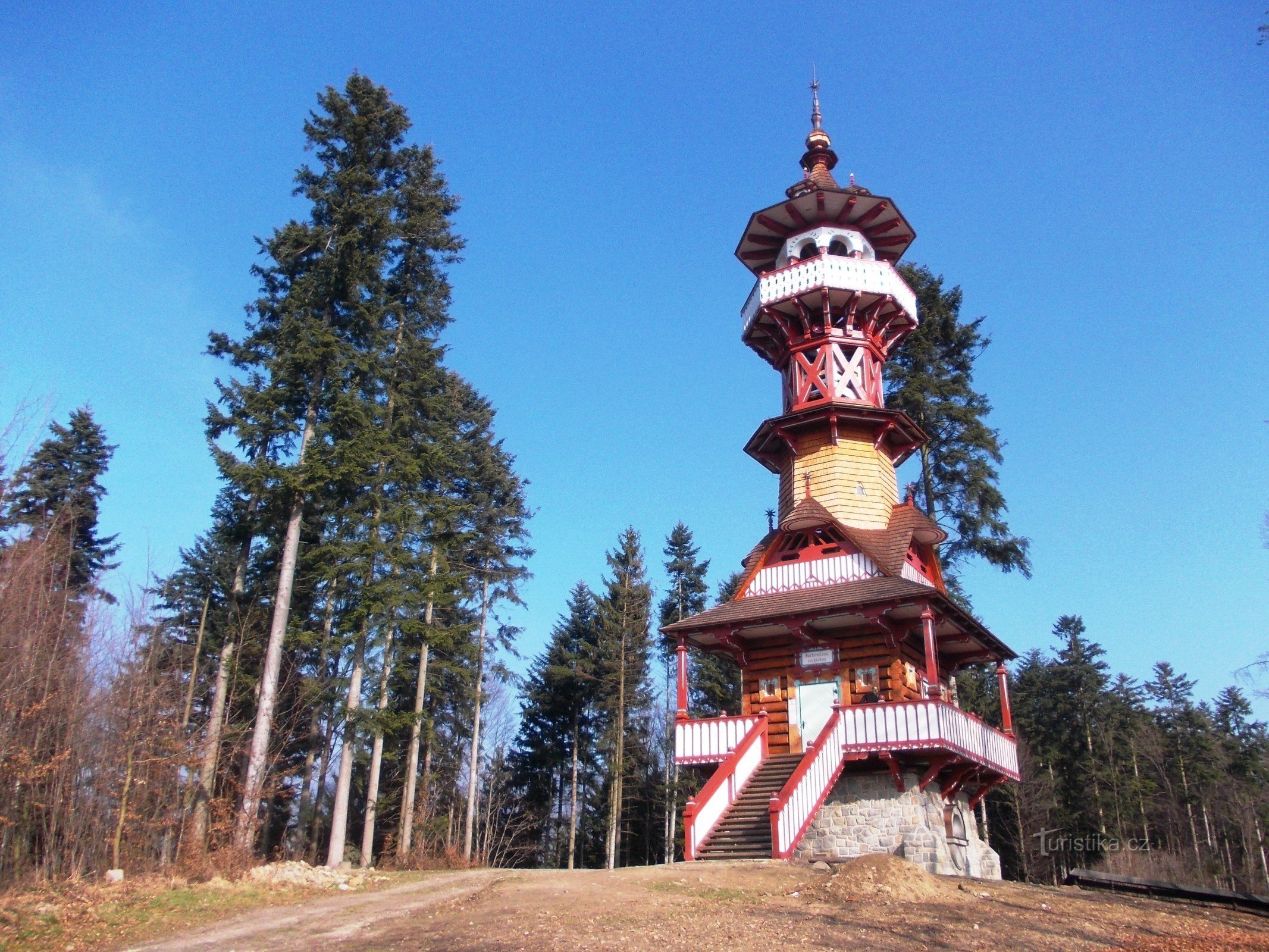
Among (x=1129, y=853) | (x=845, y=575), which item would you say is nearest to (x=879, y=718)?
(x=845, y=575)

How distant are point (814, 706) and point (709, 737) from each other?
264 cm

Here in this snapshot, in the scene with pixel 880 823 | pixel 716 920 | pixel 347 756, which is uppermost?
pixel 347 756

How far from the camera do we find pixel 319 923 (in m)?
12.0

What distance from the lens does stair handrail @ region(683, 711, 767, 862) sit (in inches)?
711

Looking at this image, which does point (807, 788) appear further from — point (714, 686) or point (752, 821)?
point (714, 686)

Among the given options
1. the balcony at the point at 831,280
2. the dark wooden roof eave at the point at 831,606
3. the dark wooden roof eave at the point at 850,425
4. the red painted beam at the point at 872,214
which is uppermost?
the red painted beam at the point at 872,214

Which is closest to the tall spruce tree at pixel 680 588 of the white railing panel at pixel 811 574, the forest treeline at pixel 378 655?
the forest treeline at pixel 378 655

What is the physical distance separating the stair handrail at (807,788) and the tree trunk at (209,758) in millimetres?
10634

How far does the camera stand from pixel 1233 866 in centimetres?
5134

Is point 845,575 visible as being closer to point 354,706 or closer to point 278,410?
point 354,706

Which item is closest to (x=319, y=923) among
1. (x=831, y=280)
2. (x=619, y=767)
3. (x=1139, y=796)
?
(x=831, y=280)

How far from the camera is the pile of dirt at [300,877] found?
1539 centimetres

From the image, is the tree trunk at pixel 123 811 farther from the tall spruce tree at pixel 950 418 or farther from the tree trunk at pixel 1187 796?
the tree trunk at pixel 1187 796

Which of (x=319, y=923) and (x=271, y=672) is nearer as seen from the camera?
(x=319, y=923)
